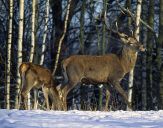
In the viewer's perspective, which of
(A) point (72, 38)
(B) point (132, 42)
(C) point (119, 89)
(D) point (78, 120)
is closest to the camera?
(D) point (78, 120)

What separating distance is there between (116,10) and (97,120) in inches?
677

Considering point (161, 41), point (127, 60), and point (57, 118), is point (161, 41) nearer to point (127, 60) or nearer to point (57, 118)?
point (127, 60)

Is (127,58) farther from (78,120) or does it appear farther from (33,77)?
(78,120)

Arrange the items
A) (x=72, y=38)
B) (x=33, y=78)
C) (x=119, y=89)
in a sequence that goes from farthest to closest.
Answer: (x=72, y=38) < (x=33, y=78) < (x=119, y=89)

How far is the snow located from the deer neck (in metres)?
5.10

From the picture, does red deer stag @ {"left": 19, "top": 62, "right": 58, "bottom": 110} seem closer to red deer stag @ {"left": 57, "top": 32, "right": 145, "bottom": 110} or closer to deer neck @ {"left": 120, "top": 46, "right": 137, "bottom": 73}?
red deer stag @ {"left": 57, "top": 32, "right": 145, "bottom": 110}

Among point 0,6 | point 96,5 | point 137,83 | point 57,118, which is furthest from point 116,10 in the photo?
point 57,118

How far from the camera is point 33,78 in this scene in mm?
14281

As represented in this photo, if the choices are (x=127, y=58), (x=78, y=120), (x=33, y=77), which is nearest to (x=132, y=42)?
(x=127, y=58)

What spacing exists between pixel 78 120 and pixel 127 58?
6672 millimetres

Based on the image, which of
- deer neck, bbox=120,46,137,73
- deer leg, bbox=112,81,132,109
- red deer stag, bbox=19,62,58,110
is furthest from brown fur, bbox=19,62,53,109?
deer neck, bbox=120,46,137,73

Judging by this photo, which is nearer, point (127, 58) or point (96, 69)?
point (96, 69)

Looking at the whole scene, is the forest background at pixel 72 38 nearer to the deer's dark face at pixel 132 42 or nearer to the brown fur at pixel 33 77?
the deer's dark face at pixel 132 42

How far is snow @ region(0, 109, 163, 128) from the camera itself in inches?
314
